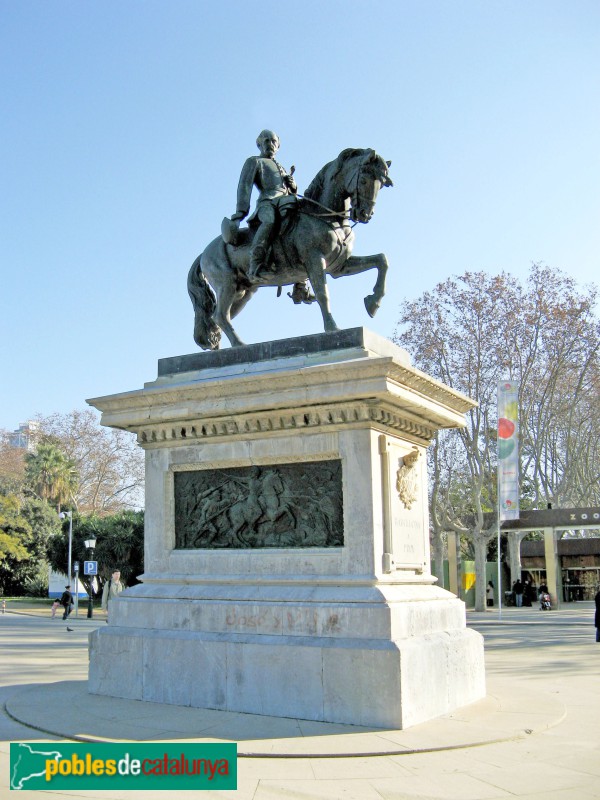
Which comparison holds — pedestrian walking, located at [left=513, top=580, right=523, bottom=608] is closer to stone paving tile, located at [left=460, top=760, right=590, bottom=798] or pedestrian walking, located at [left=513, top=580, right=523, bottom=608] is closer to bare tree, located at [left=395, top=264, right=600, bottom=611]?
bare tree, located at [left=395, top=264, right=600, bottom=611]

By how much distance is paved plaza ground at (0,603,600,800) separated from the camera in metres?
5.48

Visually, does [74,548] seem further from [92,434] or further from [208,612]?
[208,612]

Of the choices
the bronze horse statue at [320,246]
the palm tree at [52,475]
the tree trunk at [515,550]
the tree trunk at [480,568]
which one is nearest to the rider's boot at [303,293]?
the bronze horse statue at [320,246]

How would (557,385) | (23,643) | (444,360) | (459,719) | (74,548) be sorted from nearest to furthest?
(459,719) < (23,643) < (444,360) < (557,385) < (74,548)

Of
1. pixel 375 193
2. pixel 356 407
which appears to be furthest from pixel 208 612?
pixel 375 193

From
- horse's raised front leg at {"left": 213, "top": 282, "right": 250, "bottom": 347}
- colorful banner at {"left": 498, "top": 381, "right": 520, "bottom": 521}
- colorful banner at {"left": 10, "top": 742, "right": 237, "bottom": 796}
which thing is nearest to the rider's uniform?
horse's raised front leg at {"left": 213, "top": 282, "right": 250, "bottom": 347}

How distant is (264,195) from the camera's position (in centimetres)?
936

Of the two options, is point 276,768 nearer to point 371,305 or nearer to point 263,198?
point 371,305

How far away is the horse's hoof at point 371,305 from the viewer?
30.9 feet

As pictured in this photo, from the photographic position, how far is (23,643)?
19.2 meters

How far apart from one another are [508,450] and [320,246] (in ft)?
76.6

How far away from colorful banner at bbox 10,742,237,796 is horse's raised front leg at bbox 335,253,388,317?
5125 mm

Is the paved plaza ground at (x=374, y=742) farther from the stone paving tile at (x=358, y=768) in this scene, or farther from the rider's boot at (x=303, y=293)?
the rider's boot at (x=303, y=293)

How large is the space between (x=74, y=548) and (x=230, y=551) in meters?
38.4
